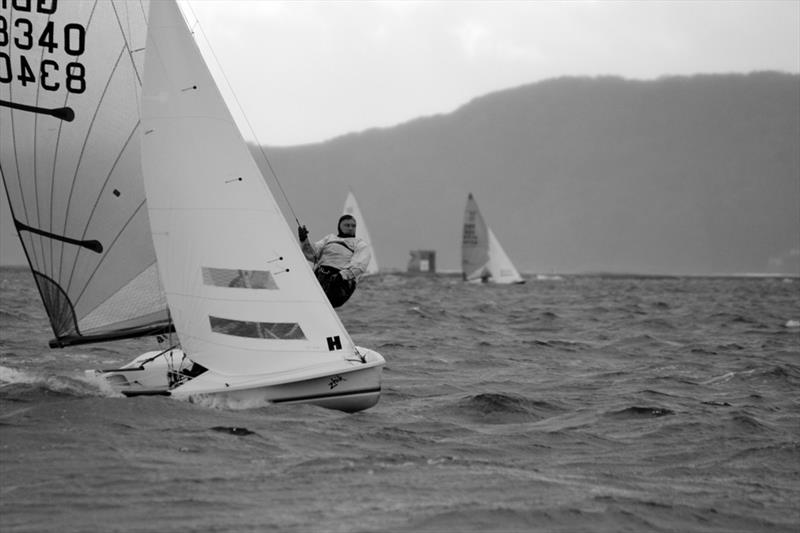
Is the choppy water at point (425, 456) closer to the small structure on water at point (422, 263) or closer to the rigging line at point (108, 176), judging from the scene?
the rigging line at point (108, 176)

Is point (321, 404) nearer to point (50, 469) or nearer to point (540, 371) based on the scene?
point (50, 469)

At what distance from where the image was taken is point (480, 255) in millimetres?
64188

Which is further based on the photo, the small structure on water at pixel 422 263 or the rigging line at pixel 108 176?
the small structure on water at pixel 422 263

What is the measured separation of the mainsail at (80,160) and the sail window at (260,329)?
50.7 inches

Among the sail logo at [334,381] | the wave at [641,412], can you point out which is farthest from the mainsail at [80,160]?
the wave at [641,412]

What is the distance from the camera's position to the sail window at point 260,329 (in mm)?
9406

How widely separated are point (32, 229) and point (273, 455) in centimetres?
444

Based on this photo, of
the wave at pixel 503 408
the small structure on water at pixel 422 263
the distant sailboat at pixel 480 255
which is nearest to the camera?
the wave at pixel 503 408

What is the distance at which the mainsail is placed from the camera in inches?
390

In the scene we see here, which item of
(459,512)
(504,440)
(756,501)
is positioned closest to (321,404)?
(504,440)

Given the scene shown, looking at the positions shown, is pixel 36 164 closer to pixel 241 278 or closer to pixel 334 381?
pixel 241 278

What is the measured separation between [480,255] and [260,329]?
2171 inches

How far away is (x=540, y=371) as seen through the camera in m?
14.3

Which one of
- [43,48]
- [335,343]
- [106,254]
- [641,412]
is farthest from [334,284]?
[43,48]
